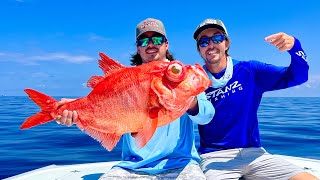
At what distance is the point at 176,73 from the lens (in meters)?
2.62

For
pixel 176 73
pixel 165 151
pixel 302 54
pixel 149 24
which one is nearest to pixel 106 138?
pixel 176 73

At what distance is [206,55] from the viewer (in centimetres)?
464

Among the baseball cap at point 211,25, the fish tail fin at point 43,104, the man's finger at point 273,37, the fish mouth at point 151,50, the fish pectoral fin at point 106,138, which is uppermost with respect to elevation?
the baseball cap at point 211,25

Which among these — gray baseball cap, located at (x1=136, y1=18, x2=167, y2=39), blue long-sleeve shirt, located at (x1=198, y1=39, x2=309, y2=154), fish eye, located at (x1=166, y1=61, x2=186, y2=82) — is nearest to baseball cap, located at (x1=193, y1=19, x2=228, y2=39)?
blue long-sleeve shirt, located at (x1=198, y1=39, x2=309, y2=154)

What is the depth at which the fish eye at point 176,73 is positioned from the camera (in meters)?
2.62

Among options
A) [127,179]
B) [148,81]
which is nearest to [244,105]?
[127,179]

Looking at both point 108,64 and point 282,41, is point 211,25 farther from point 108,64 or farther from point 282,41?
point 108,64

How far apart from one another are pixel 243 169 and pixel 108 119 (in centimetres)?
256

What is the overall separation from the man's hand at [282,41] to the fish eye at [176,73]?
187cm

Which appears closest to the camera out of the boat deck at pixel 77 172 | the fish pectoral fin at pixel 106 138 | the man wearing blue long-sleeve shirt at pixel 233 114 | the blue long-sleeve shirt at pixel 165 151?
the fish pectoral fin at pixel 106 138

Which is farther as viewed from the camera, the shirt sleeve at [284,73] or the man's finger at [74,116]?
the shirt sleeve at [284,73]

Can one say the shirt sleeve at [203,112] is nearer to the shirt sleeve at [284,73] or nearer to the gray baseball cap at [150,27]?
the gray baseball cap at [150,27]

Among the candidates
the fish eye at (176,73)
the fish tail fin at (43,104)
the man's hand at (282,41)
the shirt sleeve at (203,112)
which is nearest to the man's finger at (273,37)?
the man's hand at (282,41)

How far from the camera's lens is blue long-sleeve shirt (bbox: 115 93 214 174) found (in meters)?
3.94
